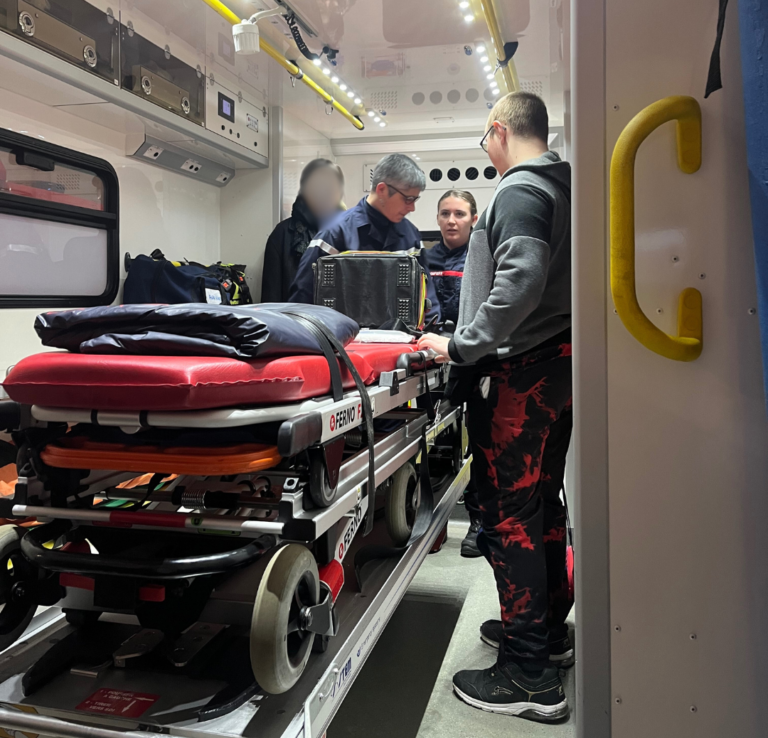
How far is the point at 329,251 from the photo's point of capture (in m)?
4.29

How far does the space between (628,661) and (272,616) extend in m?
0.76

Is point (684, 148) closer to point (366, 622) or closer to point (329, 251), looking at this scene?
A: point (366, 622)

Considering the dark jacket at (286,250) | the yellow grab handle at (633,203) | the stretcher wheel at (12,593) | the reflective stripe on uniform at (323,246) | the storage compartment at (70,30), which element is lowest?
the stretcher wheel at (12,593)

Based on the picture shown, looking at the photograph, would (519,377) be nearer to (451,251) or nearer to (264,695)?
(264,695)

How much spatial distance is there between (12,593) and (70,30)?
3.38m

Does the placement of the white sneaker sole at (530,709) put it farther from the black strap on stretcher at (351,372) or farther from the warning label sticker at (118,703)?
the warning label sticker at (118,703)

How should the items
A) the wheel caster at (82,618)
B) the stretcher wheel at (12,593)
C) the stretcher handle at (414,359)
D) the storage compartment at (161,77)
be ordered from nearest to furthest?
the stretcher wheel at (12,593)
the wheel caster at (82,618)
the stretcher handle at (414,359)
the storage compartment at (161,77)

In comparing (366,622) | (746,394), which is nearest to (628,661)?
(746,394)

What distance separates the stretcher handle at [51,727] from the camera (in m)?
1.40

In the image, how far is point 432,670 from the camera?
276 centimetres

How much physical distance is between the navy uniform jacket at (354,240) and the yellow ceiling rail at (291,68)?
4.62 feet

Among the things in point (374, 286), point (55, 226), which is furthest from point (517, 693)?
point (55, 226)

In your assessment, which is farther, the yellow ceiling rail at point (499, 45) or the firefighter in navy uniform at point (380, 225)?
the yellow ceiling rail at point (499, 45)

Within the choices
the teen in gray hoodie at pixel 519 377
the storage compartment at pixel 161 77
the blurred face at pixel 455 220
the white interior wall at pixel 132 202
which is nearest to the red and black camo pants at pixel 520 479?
the teen in gray hoodie at pixel 519 377
